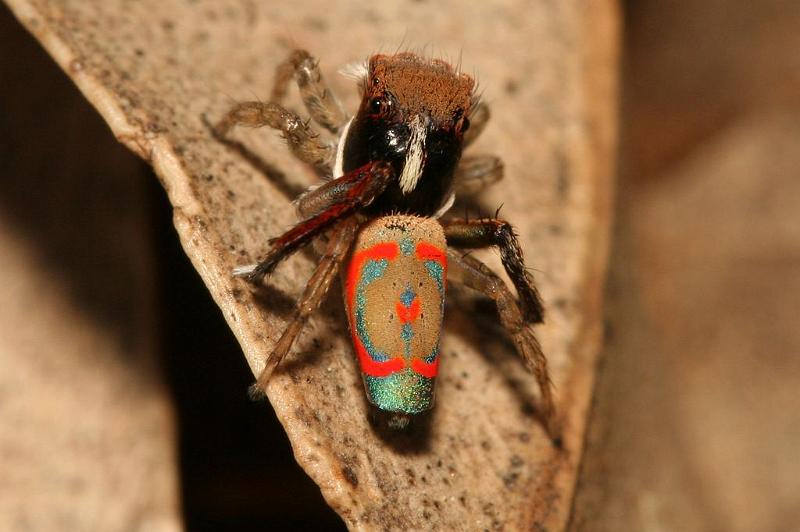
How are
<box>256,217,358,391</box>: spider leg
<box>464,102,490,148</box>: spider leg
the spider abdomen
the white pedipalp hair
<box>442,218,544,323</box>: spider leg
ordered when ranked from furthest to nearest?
<box>464,102,490,148</box>: spider leg, the white pedipalp hair, <box>442,218,544,323</box>: spider leg, the spider abdomen, <box>256,217,358,391</box>: spider leg

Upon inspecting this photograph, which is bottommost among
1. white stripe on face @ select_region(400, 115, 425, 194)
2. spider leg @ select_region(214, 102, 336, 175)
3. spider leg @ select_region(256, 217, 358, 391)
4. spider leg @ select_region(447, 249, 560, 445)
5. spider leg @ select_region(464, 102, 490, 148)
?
spider leg @ select_region(256, 217, 358, 391)

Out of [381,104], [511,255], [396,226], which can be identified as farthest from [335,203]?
[511,255]

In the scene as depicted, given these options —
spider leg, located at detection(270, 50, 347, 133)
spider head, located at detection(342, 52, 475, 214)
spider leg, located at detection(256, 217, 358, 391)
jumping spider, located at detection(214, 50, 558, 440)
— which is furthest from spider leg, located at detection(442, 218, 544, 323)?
spider leg, located at detection(270, 50, 347, 133)

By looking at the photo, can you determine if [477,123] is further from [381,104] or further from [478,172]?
[381,104]

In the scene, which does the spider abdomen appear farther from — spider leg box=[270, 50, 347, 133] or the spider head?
spider leg box=[270, 50, 347, 133]

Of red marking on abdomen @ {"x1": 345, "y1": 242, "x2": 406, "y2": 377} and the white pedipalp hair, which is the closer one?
red marking on abdomen @ {"x1": 345, "y1": 242, "x2": 406, "y2": 377}

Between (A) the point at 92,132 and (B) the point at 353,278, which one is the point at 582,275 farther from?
(A) the point at 92,132

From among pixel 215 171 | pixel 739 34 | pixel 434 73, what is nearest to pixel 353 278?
pixel 215 171
